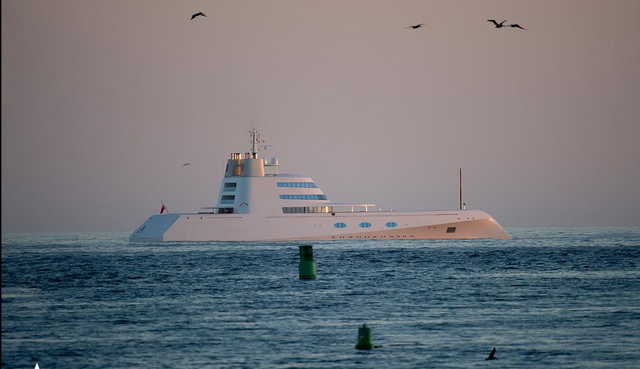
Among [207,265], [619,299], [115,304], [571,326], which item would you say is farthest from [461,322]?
[207,265]

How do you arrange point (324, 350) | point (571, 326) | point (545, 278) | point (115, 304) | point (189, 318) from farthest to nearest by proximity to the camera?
1. point (545, 278)
2. point (115, 304)
3. point (189, 318)
4. point (571, 326)
5. point (324, 350)

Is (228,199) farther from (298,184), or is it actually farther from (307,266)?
(307,266)

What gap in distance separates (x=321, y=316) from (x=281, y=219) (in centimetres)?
5366

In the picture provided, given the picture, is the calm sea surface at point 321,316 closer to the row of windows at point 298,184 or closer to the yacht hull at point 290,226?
the yacht hull at point 290,226

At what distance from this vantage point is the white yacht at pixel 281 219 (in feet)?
263

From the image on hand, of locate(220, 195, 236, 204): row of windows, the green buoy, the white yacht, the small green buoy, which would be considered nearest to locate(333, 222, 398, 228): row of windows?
the white yacht

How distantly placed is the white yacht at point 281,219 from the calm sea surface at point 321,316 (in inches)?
1159

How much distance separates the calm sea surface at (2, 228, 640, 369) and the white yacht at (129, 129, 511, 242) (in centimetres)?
2944

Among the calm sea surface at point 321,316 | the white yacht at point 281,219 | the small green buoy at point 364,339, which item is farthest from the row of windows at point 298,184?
the small green buoy at point 364,339

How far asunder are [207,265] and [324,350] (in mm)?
30237

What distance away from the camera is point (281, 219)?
80938 mm

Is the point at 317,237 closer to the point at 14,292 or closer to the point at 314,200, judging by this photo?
the point at 314,200

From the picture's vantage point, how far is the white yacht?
3155 inches

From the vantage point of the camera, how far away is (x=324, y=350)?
2125 cm
